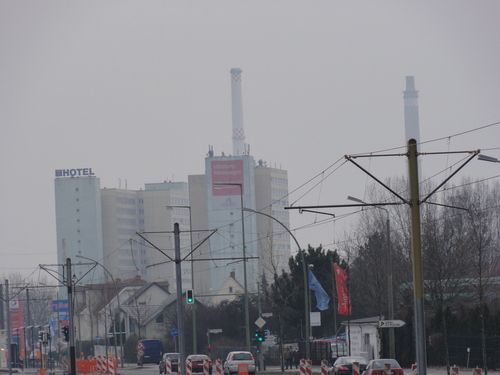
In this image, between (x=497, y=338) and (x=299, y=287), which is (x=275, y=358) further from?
(x=497, y=338)

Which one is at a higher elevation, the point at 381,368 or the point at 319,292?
the point at 319,292

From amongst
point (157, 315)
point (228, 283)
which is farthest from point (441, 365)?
point (228, 283)

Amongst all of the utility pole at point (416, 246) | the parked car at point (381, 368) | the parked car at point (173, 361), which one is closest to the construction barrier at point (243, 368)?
the parked car at point (381, 368)

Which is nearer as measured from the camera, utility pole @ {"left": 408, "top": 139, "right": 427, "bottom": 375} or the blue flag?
utility pole @ {"left": 408, "top": 139, "right": 427, "bottom": 375}

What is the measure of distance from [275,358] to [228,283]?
77131 millimetres

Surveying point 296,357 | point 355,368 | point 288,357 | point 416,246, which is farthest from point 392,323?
point 288,357

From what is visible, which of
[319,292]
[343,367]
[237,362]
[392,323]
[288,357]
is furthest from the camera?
[288,357]

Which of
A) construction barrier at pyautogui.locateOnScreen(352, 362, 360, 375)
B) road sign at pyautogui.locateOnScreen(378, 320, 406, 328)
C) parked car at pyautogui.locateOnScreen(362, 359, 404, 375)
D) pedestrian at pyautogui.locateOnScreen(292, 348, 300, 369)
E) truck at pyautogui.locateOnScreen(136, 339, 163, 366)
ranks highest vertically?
road sign at pyautogui.locateOnScreen(378, 320, 406, 328)

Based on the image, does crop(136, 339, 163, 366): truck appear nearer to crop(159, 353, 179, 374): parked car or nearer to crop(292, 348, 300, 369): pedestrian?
crop(292, 348, 300, 369): pedestrian

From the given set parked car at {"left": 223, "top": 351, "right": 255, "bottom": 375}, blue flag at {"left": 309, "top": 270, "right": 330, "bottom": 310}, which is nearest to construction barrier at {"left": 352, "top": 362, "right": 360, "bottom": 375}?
parked car at {"left": 223, "top": 351, "right": 255, "bottom": 375}

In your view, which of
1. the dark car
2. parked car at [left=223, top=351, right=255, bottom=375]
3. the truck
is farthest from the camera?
the truck

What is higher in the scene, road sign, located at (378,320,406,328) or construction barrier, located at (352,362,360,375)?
road sign, located at (378,320,406,328)

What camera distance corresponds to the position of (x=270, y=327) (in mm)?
101562

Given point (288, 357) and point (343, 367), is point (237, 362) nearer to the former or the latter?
point (343, 367)
